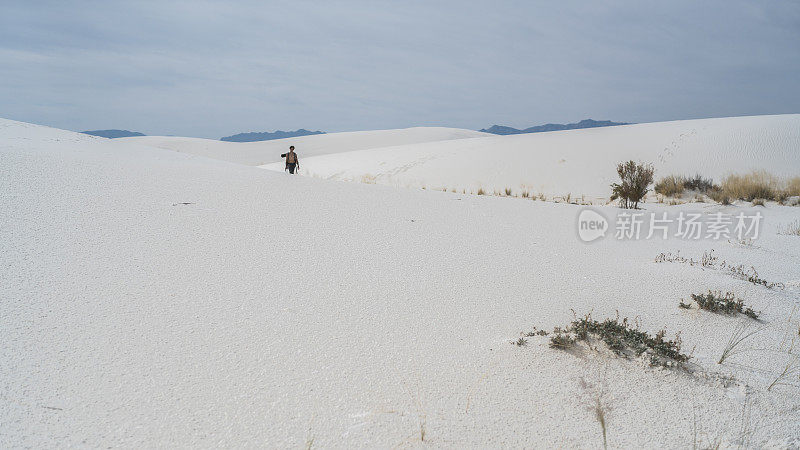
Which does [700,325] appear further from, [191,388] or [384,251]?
[191,388]

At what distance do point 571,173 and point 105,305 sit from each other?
50.9 ft

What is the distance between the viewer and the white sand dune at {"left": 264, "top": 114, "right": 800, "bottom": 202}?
15.7 meters

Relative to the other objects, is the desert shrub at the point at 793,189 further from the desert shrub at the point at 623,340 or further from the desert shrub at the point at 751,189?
the desert shrub at the point at 623,340

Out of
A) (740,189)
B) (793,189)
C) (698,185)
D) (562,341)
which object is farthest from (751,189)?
(562,341)

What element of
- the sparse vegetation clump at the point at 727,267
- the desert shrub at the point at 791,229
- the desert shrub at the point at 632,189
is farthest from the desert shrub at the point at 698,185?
the sparse vegetation clump at the point at 727,267

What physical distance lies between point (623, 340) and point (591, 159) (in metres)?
16.0

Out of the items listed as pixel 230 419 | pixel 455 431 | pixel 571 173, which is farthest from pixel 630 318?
pixel 571 173

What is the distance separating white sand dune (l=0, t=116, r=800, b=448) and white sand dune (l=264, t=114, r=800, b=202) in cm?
1011

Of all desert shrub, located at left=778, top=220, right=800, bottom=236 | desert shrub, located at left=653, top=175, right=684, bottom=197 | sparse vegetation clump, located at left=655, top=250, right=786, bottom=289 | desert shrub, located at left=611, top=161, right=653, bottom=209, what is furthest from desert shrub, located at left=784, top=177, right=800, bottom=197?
sparse vegetation clump, located at left=655, top=250, right=786, bottom=289

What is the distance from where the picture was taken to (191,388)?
239 cm

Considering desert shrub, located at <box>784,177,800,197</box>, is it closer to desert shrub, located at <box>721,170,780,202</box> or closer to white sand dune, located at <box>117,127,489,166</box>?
desert shrub, located at <box>721,170,780,202</box>

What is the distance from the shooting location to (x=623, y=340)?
289 centimetres

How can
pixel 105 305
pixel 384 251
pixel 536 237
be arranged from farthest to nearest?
pixel 536 237
pixel 384 251
pixel 105 305

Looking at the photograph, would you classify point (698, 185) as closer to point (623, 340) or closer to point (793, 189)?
point (793, 189)
